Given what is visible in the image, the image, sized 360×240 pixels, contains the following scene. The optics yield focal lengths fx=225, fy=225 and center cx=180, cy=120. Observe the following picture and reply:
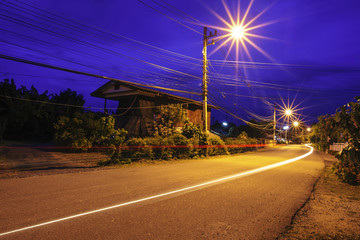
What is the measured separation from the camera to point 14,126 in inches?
1093

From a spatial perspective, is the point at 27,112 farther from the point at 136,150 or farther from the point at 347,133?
the point at 347,133

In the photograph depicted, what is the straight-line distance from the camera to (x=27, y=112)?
91.0 ft

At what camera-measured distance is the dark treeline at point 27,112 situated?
26.5 metres

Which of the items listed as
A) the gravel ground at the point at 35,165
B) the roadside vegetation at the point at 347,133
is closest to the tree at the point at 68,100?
the gravel ground at the point at 35,165

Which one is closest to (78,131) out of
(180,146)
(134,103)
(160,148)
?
(134,103)

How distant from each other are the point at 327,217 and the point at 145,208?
4.33m

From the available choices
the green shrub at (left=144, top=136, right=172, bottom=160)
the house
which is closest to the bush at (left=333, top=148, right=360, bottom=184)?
the green shrub at (left=144, top=136, right=172, bottom=160)

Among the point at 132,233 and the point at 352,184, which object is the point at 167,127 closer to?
the point at 352,184

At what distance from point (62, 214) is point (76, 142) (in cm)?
1683

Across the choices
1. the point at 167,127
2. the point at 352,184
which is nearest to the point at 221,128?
the point at 167,127

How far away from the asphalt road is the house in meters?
15.4

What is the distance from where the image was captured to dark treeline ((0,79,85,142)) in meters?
26.5

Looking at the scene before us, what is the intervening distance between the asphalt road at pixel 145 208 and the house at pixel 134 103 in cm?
1538

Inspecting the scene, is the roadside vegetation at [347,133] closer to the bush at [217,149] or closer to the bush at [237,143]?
the bush at [217,149]
